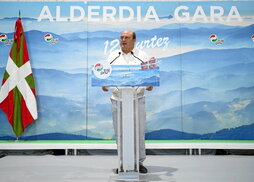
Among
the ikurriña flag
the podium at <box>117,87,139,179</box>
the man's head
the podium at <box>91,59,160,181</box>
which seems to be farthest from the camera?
the ikurriña flag

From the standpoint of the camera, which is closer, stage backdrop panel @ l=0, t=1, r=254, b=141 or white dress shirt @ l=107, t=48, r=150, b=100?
white dress shirt @ l=107, t=48, r=150, b=100

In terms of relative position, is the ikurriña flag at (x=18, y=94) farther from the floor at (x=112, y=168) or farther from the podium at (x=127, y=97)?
the podium at (x=127, y=97)

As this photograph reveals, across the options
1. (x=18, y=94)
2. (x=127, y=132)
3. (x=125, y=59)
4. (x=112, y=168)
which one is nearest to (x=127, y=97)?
(x=127, y=132)

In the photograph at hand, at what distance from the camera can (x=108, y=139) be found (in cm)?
439

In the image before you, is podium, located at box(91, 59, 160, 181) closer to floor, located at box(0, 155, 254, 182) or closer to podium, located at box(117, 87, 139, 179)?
podium, located at box(117, 87, 139, 179)

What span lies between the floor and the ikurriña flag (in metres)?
0.60

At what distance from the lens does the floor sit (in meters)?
2.71

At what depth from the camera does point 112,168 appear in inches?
128

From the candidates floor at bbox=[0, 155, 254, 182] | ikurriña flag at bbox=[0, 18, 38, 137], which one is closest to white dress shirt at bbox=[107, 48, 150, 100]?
floor at bbox=[0, 155, 254, 182]

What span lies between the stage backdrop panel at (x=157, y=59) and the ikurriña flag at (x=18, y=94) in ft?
0.42

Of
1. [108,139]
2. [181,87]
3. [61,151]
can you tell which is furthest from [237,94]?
[61,151]

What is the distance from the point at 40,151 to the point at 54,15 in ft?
7.09

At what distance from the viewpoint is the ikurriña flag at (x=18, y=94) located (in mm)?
4305

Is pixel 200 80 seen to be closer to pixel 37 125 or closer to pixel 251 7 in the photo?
pixel 251 7
